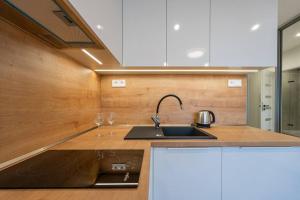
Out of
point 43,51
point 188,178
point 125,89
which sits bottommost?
point 188,178

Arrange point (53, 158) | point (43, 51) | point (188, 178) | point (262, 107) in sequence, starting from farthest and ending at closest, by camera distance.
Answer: point (262, 107)
point (188, 178)
point (43, 51)
point (53, 158)

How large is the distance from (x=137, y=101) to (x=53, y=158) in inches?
42.0

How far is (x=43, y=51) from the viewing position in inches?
35.2

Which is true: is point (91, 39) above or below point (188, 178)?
above

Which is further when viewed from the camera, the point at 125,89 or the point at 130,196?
the point at 125,89

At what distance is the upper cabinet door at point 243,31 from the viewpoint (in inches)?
55.0

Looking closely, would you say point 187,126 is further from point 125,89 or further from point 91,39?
point 91,39

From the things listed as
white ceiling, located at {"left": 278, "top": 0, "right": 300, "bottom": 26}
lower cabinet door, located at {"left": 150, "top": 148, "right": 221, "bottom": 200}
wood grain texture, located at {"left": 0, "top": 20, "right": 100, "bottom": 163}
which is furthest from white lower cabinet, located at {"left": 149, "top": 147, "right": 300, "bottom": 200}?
white ceiling, located at {"left": 278, "top": 0, "right": 300, "bottom": 26}

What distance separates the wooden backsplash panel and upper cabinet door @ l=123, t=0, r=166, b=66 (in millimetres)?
372

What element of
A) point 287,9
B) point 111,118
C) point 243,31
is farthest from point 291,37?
point 111,118

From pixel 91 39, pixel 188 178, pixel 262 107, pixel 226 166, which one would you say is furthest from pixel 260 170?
pixel 262 107

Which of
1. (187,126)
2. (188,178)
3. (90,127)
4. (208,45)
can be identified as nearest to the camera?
(188,178)

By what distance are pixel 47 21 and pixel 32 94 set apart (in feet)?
1.22

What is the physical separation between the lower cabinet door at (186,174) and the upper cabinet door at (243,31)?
852 millimetres
